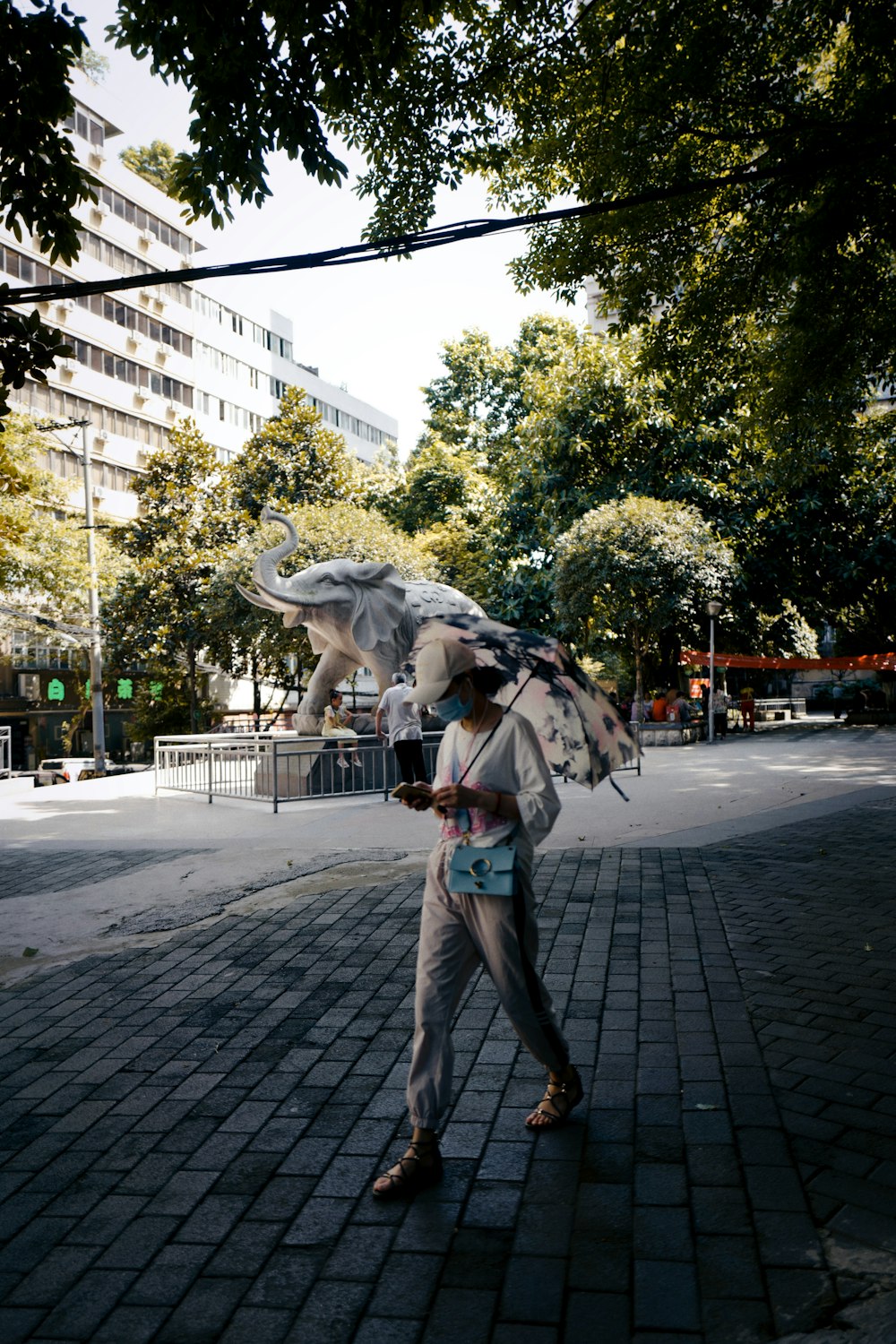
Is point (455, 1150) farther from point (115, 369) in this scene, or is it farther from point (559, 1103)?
point (115, 369)

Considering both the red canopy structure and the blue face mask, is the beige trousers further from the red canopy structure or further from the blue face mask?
the red canopy structure

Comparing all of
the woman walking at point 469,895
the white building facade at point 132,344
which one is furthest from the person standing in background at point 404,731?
the white building facade at point 132,344

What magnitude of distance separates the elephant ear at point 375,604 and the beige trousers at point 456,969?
10.6 meters

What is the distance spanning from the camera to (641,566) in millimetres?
26172

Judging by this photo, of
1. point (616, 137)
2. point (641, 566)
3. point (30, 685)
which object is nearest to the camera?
point (616, 137)

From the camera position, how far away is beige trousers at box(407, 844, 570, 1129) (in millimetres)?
3592

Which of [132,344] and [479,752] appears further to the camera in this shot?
[132,344]

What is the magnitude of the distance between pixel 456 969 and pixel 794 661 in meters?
33.9

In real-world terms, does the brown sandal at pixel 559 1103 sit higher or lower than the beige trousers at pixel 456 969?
lower

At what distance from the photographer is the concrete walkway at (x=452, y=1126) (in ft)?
9.55

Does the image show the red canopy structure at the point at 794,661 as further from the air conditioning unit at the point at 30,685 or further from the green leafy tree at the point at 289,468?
the air conditioning unit at the point at 30,685

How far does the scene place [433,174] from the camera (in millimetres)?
10172

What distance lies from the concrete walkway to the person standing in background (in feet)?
16.9

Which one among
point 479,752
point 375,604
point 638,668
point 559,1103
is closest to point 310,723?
point 375,604
